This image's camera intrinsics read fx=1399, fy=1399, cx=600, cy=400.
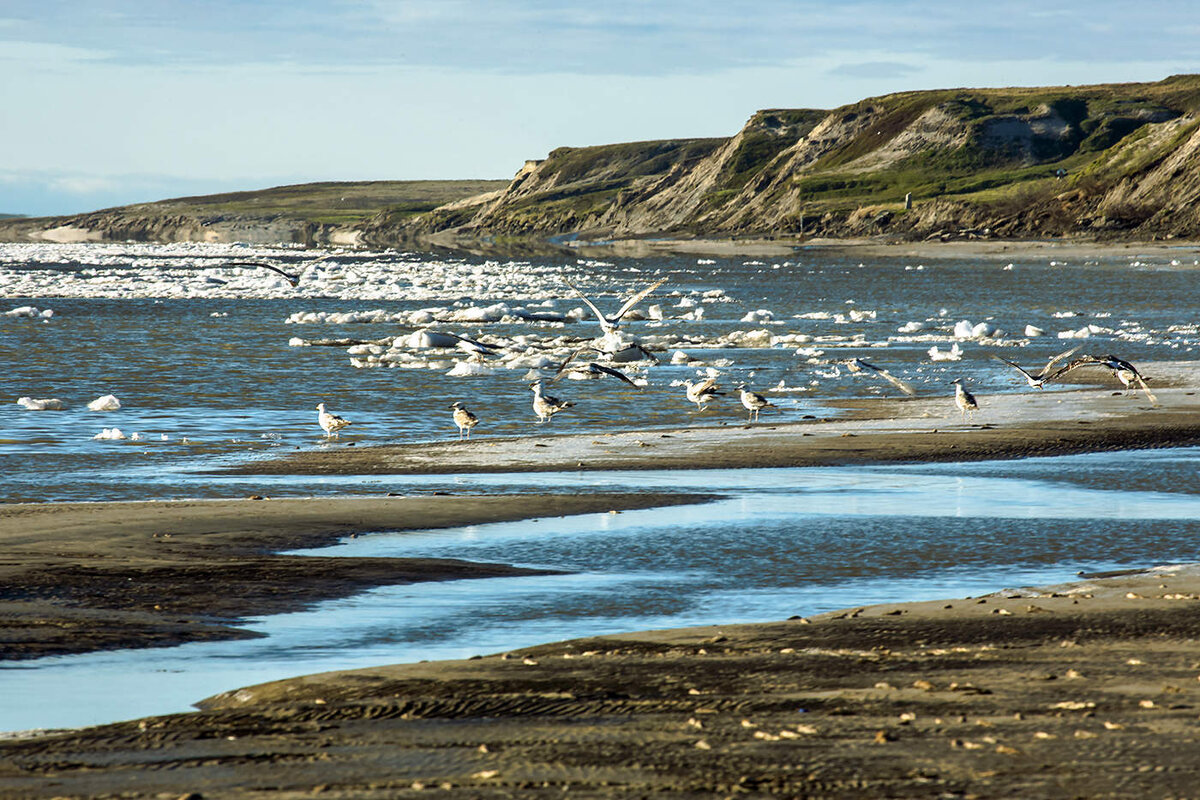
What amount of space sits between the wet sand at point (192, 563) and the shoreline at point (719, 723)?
1.91 meters

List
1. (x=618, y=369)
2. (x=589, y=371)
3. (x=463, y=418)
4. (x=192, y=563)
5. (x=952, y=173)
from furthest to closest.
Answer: (x=952, y=173)
(x=618, y=369)
(x=589, y=371)
(x=463, y=418)
(x=192, y=563)

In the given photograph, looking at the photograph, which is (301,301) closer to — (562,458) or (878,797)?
(562,458)

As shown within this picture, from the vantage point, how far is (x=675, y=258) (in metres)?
106

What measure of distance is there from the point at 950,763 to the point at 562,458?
1177cm

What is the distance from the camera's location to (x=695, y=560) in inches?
450

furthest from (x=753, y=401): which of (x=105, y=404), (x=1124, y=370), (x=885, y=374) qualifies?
(x=105, y=404)

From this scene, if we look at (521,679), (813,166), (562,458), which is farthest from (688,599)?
(813,166)

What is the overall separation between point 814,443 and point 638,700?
37.3ft

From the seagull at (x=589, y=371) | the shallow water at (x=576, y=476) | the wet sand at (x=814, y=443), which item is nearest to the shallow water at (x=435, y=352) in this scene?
the shallow water at (x=576, y=476)

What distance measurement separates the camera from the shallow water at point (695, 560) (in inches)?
322

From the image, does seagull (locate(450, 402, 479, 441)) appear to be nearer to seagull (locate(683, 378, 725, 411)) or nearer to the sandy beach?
seagull (locate(683, 378, 725, 411))

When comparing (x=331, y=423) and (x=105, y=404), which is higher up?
(x=331, y=423)

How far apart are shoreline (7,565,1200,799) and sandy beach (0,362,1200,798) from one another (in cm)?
2

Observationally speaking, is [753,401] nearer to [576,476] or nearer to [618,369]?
[576,476]
